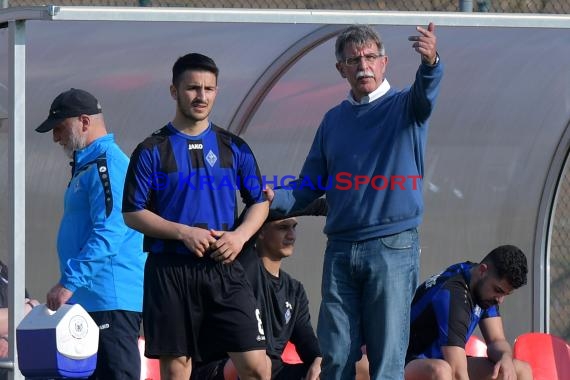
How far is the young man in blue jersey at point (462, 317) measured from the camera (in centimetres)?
595

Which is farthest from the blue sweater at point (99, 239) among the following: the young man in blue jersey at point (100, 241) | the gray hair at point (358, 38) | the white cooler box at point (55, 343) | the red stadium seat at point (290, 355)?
the red stadium seat at point (290, 355)

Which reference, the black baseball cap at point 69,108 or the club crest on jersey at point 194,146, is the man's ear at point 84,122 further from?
the club crest on jersey at point 194,146

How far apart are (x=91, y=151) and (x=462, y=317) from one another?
6.57 ft

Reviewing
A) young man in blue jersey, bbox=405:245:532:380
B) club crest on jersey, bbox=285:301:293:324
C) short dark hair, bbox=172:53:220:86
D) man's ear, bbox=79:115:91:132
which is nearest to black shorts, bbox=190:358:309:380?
club crest on jersey, bbox=285:301:293:324

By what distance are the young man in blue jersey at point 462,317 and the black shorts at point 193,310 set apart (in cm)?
140

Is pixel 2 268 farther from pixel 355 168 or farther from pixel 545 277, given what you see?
pixel 545 277

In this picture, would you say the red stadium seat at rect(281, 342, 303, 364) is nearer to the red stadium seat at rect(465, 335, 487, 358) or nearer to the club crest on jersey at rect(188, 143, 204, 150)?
the red stadium seat at rect(465, 335, 487, 358)

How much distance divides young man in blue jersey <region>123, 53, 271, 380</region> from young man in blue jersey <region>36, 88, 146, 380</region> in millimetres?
420

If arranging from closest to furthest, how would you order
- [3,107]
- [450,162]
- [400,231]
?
[400,231] < [3,107] < [450,162]

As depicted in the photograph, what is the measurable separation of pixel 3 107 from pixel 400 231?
239cm

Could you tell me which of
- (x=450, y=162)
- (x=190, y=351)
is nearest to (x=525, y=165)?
(x=450, y=162)

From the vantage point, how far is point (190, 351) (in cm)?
474

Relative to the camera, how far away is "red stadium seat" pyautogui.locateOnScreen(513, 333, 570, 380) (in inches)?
263

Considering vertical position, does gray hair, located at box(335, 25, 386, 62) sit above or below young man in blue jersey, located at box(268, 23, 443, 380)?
above
